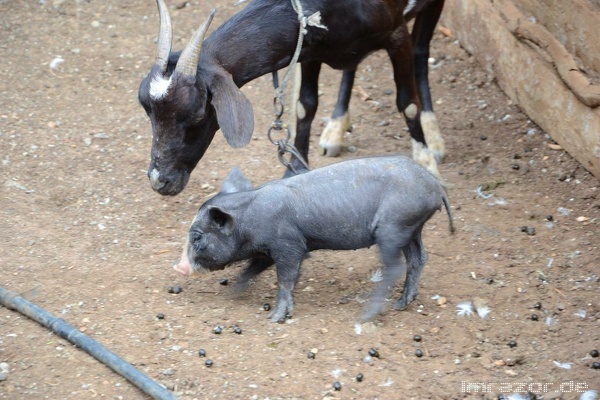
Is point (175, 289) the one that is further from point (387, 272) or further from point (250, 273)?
point (387, 272)

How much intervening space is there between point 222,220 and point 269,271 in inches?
27.4

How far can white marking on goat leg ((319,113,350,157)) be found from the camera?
6.70 m

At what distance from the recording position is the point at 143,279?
5.15 meters

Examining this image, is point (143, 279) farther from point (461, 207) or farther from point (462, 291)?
point (461, 207)

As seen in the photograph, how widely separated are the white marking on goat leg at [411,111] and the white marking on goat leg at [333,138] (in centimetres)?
68

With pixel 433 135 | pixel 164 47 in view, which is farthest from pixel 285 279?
pixel 433 135

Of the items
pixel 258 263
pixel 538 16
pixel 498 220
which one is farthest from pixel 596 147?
pixel 258 263

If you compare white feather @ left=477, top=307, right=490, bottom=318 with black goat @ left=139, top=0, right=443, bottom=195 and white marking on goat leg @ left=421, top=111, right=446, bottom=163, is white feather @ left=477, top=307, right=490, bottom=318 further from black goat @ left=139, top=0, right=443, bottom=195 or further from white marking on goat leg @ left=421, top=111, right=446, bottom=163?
white marking on goat leg @ left=421, top=111, right=446, bottom=163

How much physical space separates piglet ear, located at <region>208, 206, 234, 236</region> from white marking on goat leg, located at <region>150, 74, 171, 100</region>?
0.62 metres

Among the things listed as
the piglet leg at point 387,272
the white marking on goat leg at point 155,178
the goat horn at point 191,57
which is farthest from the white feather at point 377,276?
the goat horn at point 191,57

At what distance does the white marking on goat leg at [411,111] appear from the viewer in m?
6.15

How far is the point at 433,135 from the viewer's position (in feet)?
22.0

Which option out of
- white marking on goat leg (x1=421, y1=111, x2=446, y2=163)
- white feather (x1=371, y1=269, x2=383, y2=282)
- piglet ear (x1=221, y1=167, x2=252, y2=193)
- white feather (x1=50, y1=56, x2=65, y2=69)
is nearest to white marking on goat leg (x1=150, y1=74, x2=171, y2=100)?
piglet ear (x1=221, y1=167, x2=252, y2=193)

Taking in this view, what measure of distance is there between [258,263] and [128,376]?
1.04m
